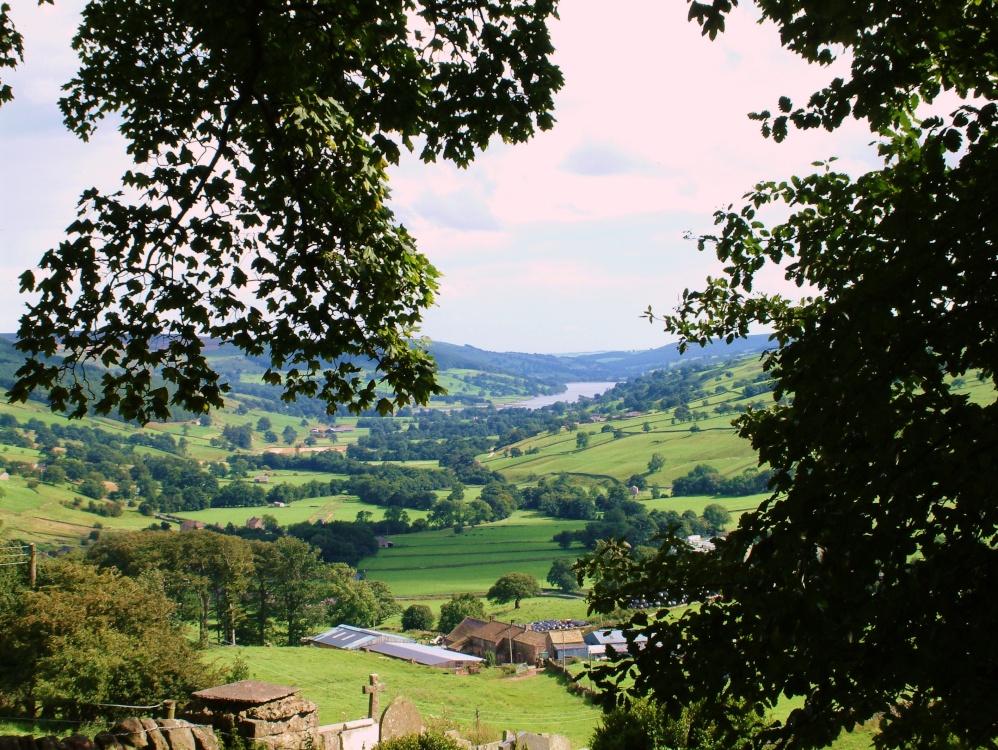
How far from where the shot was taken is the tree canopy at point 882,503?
13.0 feet

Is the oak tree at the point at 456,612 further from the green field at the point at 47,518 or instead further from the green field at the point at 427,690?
the green field at the point at 47,518

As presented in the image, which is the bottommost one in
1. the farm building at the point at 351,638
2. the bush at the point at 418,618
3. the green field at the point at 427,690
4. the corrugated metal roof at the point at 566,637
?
the bush at the point at 418,618

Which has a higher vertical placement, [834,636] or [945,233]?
[945,233]

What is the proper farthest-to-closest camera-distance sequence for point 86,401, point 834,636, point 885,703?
1. point 86,401
2. point 885,703
3. point 834,636

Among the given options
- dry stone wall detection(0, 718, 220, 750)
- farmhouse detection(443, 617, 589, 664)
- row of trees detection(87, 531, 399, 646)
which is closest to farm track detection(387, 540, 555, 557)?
row of trees detection(87, 531, 399, 646)

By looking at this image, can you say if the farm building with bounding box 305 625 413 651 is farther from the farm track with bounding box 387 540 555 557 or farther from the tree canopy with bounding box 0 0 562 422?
the tree canopy with bounding box 0 0 562 422

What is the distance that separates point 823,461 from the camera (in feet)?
15.4

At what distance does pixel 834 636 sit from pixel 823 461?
114cm

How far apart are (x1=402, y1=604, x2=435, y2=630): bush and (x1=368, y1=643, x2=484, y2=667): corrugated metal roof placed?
36.9 feet

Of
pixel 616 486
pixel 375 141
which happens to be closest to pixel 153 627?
pixel 375 141

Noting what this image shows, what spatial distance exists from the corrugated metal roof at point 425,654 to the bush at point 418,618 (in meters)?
11.2

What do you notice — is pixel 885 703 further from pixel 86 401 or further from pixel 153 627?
pixel 153 627

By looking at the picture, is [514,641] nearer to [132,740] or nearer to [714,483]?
[132,740]

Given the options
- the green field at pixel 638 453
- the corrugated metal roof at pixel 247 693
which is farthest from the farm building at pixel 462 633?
the green field at pixel 638 453
